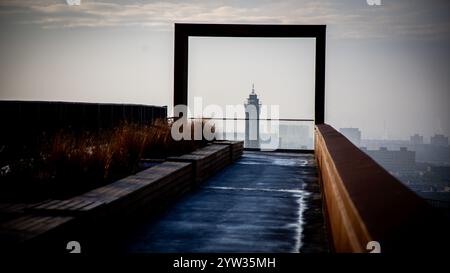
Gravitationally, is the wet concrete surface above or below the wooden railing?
below

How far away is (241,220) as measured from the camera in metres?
5.43

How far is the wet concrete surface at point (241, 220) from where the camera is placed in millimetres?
4391

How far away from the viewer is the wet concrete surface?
4391 millimetres

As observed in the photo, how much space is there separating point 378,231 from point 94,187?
4.12 m

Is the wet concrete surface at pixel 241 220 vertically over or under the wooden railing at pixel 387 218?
under

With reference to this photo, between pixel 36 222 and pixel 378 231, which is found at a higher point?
pixel 378 231

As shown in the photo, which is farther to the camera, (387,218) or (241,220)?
(241,220)

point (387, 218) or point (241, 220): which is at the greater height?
point (387, 218)

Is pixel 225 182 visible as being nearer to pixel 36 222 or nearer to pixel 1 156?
pixel 1 156

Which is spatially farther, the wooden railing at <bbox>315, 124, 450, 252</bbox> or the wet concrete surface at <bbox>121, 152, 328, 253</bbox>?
the wet concrete surface at <bbox>121, 152, 328, 253</bbox>

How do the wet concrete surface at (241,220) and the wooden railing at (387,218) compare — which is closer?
the wooden railing at (387,218)
